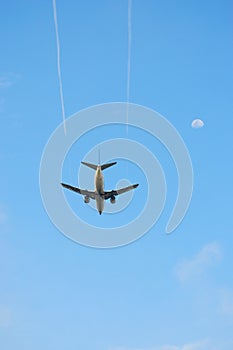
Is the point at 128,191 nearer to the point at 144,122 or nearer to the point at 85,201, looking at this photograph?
the point at 85,201

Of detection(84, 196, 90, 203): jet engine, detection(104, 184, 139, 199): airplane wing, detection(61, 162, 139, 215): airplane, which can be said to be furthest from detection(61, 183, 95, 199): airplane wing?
detection(104, 184, 139, 199): airplane wing

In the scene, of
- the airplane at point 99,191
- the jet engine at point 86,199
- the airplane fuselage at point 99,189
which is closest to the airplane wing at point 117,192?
the airplane at point 99,191

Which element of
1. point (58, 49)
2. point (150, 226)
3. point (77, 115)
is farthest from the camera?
point (150, 226)

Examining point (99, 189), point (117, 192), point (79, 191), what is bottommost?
point (99, 189)

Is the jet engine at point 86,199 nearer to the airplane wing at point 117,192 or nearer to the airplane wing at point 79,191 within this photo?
the airplane wing at point 79,191

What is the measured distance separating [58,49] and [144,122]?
27409 mm

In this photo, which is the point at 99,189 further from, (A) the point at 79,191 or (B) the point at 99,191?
(A) the point at 79,191

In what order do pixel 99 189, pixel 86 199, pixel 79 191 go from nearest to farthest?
pixel 99 189
pixel 79 191
pixel 86 199

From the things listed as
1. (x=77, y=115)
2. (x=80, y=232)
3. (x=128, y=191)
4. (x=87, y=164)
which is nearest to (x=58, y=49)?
(x=77, y=115)

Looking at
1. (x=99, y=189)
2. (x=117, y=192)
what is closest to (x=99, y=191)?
(x=99, y=189)

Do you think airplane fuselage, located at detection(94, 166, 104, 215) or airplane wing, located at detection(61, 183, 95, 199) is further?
airplane wing, located at detection(61, 183, 95, 199)

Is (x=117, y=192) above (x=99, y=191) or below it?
above

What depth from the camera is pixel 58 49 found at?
39188 mm

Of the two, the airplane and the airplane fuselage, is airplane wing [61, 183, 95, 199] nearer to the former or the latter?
the airplane
